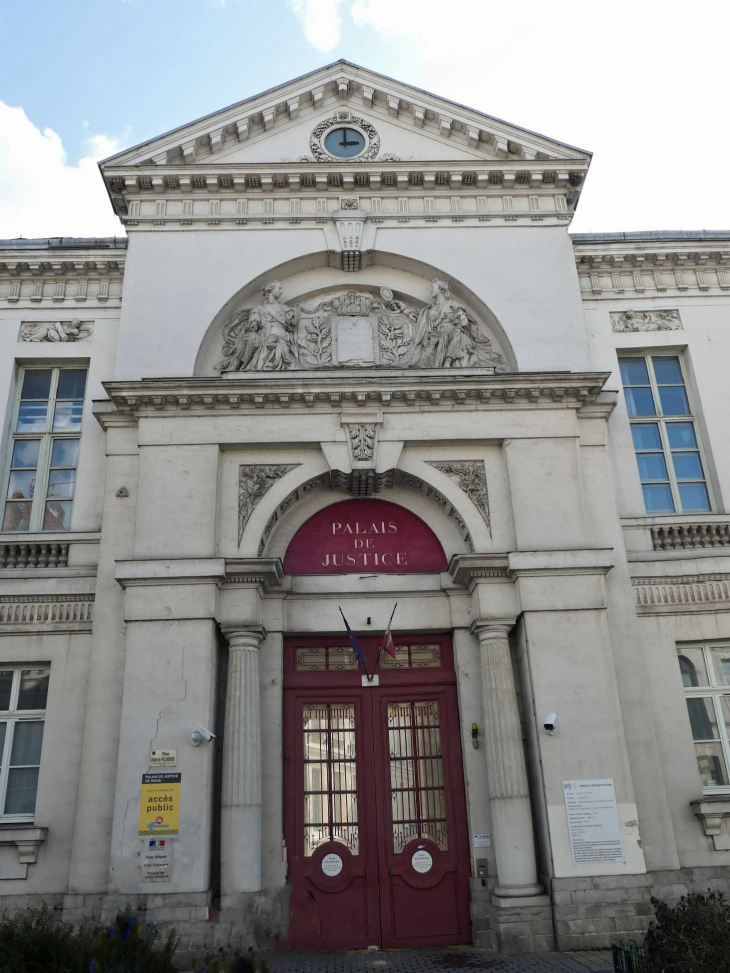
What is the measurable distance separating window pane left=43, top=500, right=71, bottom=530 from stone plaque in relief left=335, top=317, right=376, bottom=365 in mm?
5414

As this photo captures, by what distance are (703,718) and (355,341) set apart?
8661mm

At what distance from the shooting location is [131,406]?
44.1ft

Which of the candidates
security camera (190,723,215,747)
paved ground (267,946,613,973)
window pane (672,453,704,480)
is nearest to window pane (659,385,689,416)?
window pane (672,453,704,480)

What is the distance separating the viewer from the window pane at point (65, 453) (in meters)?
14.6

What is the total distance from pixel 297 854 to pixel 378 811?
4.47 feet

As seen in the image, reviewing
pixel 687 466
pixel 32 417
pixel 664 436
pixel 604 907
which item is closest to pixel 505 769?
pixel 604 907

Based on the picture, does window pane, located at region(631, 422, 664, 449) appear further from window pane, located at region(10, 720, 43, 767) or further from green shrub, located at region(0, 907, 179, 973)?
window pane, located at region(10, 720, 43, 767)

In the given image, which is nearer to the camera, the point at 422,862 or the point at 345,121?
the point at 422,862

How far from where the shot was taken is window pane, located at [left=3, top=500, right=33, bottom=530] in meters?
14.1

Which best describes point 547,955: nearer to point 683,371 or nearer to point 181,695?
point 181,695

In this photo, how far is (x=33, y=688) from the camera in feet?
42.3

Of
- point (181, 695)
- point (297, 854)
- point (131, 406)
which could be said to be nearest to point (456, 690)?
point (297, 854)

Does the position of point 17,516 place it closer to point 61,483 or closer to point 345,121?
point 61,483

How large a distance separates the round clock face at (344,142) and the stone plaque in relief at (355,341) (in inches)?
138
